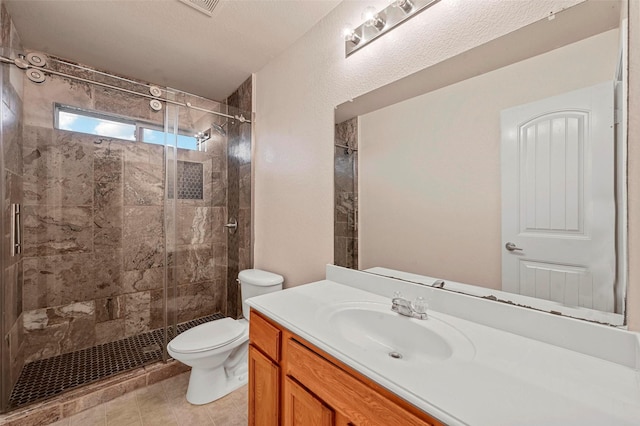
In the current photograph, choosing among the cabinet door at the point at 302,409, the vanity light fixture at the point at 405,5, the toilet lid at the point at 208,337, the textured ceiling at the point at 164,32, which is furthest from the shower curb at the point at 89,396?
the vanity light fixture at the point at 405,5

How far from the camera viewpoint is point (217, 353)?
162 cm

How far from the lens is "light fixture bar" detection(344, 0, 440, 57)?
117cm

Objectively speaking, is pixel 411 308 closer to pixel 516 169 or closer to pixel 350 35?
pixel 516 169

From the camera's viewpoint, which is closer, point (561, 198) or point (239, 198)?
point (561, 198)

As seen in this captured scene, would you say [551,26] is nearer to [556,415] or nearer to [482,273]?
[482,273]

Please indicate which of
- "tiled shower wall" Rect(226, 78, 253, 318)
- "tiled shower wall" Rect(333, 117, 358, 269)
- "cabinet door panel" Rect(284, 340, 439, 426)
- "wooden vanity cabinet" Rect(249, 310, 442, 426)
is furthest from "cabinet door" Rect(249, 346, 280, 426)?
"tiled shower wall" Rect(226, 78, 253, 318)

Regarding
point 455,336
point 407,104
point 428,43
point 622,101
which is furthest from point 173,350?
point 622,101

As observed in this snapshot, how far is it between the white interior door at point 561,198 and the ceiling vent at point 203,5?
1673 millimetres

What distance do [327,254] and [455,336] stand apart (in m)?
0.86

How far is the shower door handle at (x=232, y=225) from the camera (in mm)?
2479

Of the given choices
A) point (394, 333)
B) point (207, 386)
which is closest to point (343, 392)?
point (394, 333)

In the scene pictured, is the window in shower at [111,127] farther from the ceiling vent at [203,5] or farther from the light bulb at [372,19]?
the light bulb at [372,19]

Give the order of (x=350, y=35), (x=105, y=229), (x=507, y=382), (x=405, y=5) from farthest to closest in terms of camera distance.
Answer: (x=105, y=229), (x=350, y=35), (x=405, y=5), (x=507, y=382)

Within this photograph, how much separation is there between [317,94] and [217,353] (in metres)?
1.71
